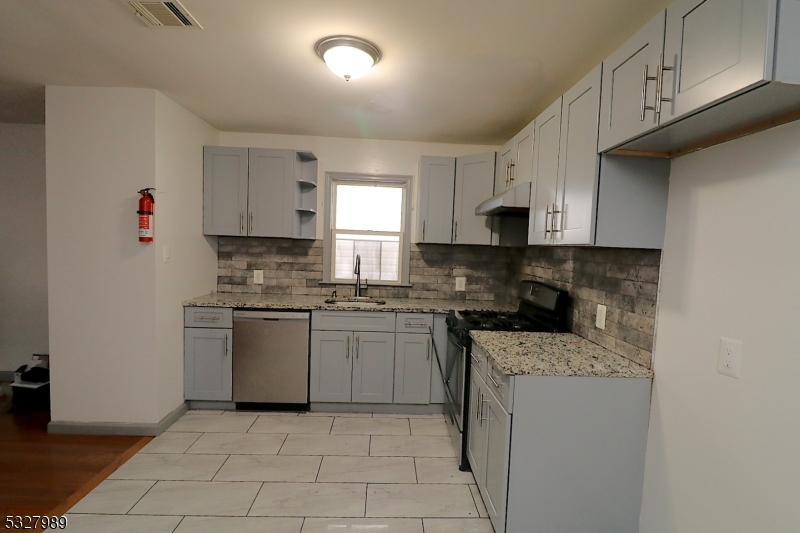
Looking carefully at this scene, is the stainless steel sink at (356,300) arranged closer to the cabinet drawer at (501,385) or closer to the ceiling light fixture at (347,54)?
the cabinet drawer at (501,385)

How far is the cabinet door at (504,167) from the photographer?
2865 millimetres

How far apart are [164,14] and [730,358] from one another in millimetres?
2735

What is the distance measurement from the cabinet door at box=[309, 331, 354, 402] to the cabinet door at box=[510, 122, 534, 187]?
6.07 ft

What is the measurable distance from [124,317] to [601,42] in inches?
135

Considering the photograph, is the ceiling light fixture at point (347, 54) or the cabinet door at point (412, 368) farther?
the cabinet door at point (412, 368)

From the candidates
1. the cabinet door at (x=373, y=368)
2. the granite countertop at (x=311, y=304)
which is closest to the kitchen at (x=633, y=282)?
the granite countertop at (x=311, y=304)

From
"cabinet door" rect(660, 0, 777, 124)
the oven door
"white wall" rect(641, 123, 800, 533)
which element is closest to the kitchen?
"white wall" rect(641, 123, 800, 533)

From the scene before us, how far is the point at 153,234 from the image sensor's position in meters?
2.63

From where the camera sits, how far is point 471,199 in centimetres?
336

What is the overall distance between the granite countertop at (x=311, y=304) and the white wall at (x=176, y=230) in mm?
222

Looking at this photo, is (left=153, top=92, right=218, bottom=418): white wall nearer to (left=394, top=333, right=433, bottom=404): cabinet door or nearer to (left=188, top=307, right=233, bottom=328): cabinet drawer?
(left=188, top=307, right=233, bottom=328): cabinet drawer

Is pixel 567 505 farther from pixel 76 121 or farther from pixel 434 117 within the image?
pixel 76 121

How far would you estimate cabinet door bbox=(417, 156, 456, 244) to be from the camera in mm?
3373

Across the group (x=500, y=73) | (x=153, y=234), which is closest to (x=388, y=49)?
(x=500, y=73)
